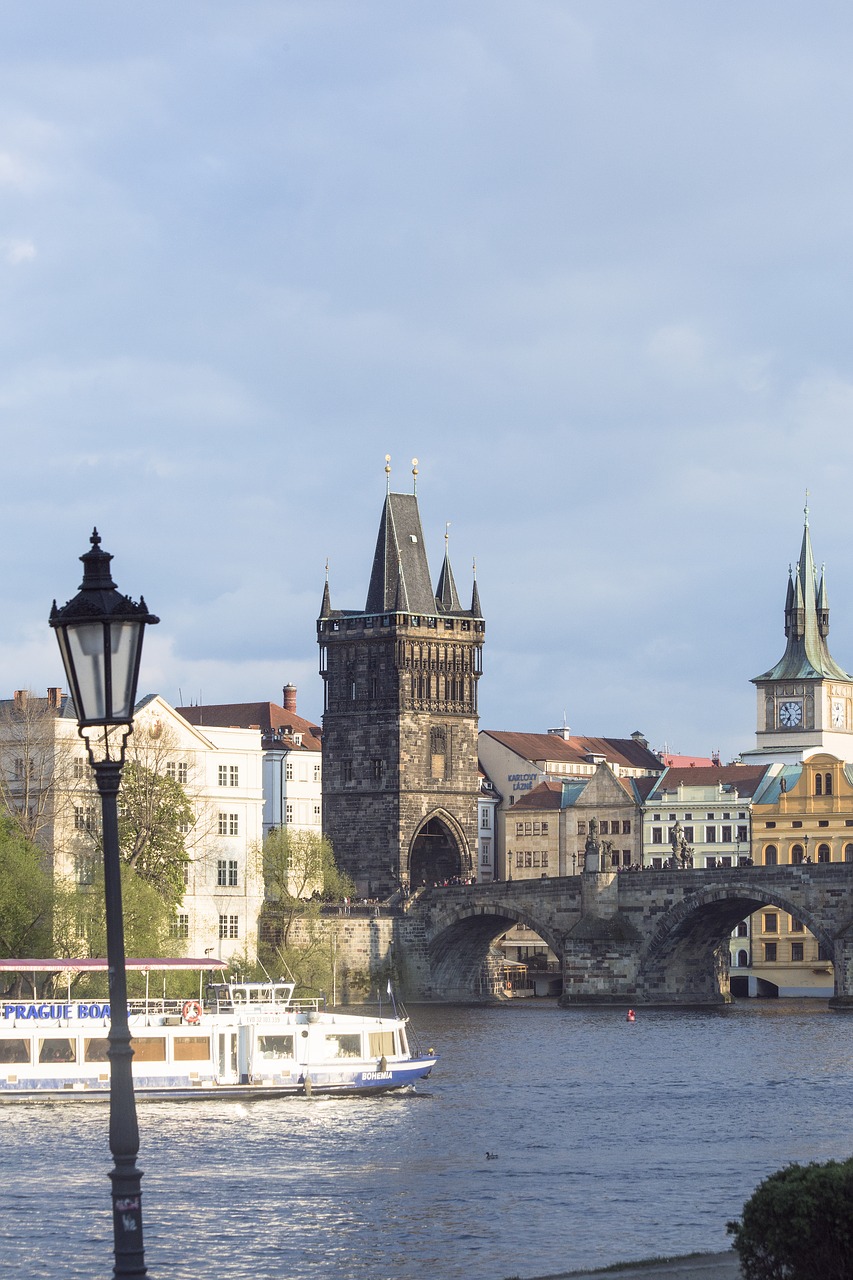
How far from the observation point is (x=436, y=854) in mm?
170250

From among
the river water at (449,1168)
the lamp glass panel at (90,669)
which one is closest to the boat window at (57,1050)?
the river water at (449,1168)

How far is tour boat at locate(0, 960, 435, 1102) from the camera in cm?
7288

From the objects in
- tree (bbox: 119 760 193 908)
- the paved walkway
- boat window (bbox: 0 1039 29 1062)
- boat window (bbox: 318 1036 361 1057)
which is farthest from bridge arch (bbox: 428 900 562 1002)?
the paved walkway

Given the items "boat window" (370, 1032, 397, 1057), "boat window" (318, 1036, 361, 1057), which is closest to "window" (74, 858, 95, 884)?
"boat window" (370, 1032, 397, 1057)

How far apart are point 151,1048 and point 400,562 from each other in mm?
100842

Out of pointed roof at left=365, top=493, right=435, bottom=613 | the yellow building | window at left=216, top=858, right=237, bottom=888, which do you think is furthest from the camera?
pointed roof at left=365, top=493, right=435, bottom=613

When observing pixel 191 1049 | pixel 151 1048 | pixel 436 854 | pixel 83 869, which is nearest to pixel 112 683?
pixel 191 1049

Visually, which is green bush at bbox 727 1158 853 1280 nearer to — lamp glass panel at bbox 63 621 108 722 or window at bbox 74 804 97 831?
lamp glass panel at bbox 63 621 108 722

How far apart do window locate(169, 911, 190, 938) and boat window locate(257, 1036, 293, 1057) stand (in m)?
36.4

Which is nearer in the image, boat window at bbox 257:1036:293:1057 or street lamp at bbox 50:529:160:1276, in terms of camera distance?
street lamp at bbox 50:529:160:1276

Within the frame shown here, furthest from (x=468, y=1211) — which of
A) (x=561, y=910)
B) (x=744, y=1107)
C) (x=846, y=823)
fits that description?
(x=846, y=823)

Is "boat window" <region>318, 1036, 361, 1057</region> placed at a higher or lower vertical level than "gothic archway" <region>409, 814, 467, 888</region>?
lower

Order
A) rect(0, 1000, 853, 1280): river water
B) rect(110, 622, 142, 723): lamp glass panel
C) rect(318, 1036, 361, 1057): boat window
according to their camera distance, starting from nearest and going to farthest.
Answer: rect(110, 622, 142, 723): lamp glass panel < rect(0, 1000, 853, 1280): river water < rect(318, 1036, 361, 1057): boat window

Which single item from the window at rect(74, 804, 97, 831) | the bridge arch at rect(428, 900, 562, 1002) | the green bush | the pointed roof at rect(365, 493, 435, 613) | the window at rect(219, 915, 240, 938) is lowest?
the bridge arch at rect(428, 900, 562, 1002)
